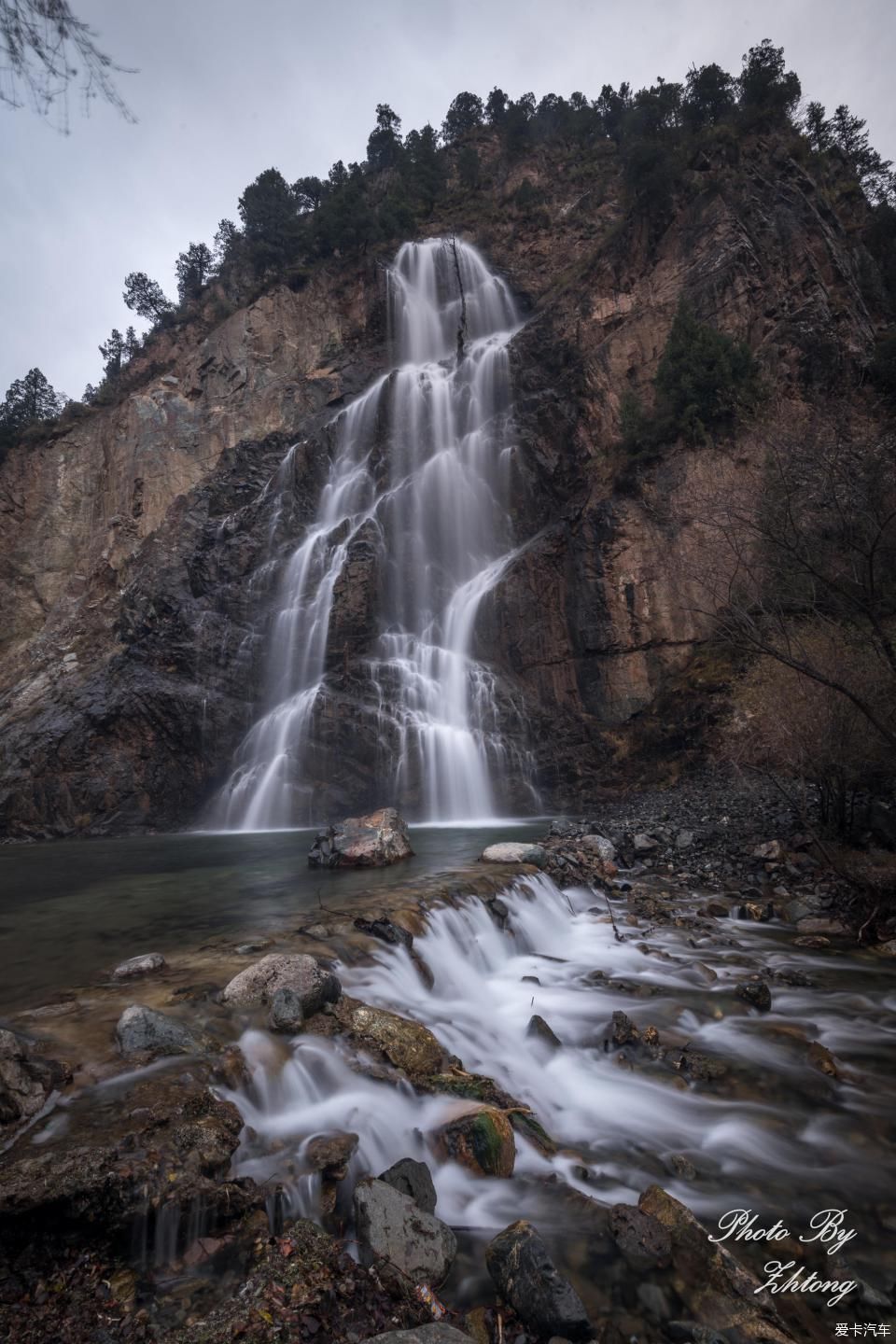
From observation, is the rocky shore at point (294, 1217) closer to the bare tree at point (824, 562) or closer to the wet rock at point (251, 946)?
the wet rock at point (251, 946)

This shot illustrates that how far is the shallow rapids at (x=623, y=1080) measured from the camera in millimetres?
3568

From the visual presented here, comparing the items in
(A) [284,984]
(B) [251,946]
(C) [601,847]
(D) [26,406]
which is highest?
(D) [26,406]

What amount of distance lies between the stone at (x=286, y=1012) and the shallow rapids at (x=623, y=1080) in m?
0.13

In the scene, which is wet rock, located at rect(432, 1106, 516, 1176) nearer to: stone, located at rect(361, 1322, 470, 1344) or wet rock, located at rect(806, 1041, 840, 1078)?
stone, located at rect(361, 1322, 470, 1344)

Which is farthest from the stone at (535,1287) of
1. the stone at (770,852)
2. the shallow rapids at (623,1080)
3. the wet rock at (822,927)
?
the stone at (770,852)

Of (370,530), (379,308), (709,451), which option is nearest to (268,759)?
(370,530)

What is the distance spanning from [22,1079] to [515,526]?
983 inches

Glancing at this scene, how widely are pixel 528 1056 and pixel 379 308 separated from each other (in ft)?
141

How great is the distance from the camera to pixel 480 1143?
145 inches

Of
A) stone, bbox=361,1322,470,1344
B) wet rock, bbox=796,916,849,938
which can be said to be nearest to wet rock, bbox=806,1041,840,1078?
wet rock, bbox=796,916,849,938

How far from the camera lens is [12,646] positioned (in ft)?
110

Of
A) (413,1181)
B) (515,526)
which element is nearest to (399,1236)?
(413,1181)
